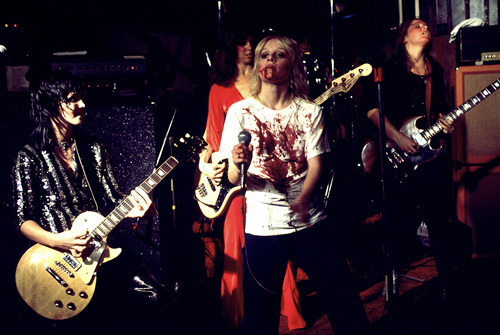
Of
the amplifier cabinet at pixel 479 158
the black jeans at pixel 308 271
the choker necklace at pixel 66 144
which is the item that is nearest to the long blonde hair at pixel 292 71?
the black jeans at pixel 308 271

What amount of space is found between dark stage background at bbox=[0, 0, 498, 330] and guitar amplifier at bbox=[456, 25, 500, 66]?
81 centimetres

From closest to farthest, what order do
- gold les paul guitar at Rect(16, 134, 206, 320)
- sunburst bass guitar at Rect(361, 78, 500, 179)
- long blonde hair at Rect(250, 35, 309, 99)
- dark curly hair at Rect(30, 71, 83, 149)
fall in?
long blonde hair at Rect(250, 35, 309, 99), gold les paul guitar at Rect(16, 134, 206, 320), dark curly hair at Rect(30, 71, 83, 149), sunburst bass guitar at Rect(361, 78, 500, 179)

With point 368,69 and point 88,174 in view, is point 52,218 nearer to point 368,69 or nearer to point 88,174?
point 88,174

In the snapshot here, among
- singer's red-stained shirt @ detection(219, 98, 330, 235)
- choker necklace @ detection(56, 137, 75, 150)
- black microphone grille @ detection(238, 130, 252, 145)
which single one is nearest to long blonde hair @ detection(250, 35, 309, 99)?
singer's red-stained shirt @ detection(219, 98, 330, 235)

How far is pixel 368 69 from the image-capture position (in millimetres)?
3424

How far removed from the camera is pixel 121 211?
2584mm

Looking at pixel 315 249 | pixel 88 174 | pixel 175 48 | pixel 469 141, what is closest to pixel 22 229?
pixel 88 174

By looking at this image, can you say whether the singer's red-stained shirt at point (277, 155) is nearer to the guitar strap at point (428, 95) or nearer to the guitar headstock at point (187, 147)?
the guitar headstock at point (187, 147)

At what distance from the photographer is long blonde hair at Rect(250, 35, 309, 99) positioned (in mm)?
2141

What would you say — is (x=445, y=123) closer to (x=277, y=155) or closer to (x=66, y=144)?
(x=277, y=155)

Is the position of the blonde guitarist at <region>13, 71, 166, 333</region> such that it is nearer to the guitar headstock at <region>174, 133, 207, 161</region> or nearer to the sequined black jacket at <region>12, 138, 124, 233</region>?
the sequined black jacket at <region>12, 138, 124, 233</region>

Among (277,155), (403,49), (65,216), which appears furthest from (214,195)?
Answer: (403,49)

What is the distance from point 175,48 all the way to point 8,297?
10.1 feet

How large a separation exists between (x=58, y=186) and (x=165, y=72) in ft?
8.62
